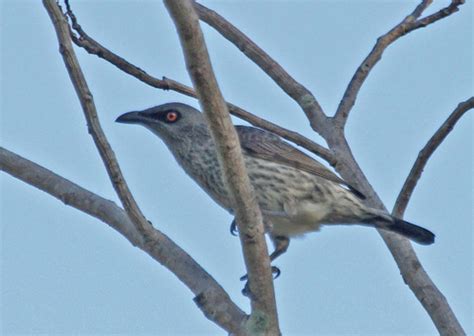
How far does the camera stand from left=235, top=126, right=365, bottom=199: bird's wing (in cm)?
876

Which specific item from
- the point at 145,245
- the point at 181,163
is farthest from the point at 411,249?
the point at 181,163

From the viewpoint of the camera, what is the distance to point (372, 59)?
828 centimetres

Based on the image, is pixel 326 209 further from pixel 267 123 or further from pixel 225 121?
pixel 225 121

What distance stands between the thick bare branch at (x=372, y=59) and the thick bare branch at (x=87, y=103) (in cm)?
279

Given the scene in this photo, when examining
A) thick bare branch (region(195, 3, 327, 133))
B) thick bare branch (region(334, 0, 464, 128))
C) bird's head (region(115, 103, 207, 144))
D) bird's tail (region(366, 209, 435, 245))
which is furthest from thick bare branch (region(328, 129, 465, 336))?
bird's head (region(115, 103, 207, 144))

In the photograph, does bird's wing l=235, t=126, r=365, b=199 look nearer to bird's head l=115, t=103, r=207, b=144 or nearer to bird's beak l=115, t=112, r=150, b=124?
bird's head l=115, t=103, r=207, b=144

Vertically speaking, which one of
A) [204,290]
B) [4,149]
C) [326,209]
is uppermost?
[326,209]

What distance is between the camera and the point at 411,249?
7.13m

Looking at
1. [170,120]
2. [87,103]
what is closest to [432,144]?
[87,103]

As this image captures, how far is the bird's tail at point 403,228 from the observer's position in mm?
7914

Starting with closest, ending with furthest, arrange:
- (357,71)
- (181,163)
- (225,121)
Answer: (225,121)
(357,71)
(181,163)

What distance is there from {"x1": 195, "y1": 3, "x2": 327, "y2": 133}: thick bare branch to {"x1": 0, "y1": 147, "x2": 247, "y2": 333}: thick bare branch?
2325 millimetres

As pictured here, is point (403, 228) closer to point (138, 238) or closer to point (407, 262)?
point (407, 262)

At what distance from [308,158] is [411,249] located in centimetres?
213
